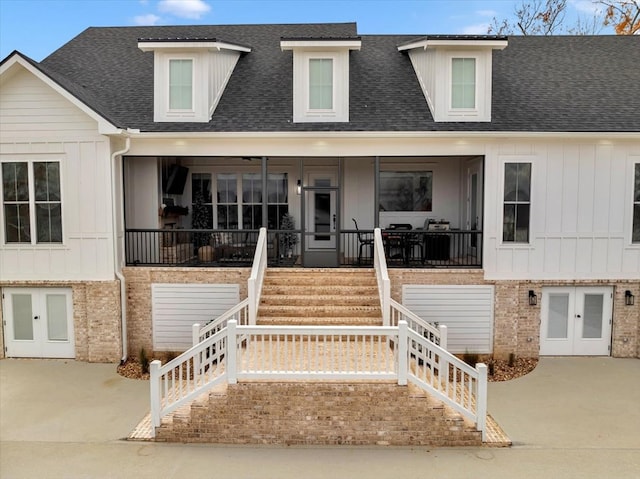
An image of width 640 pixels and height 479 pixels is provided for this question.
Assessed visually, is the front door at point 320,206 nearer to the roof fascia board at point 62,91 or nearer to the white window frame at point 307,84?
Result: the white window frame at point 307,84

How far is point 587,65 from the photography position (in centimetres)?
1346

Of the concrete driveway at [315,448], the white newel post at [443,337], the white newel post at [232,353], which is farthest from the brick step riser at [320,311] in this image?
the concrete driveway at [315,448]

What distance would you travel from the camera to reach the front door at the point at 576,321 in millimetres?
10867

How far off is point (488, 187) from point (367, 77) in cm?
484

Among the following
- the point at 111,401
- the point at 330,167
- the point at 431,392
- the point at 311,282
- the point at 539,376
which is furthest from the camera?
the point at 330,167

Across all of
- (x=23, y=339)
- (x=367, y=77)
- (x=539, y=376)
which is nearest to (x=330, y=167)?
(x=367, y=77)

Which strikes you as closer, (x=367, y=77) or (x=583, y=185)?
(x=583, y=185)

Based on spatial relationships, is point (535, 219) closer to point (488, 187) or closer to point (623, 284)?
point (488, 187)

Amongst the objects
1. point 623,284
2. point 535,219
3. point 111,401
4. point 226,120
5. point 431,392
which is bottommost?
point 111,401

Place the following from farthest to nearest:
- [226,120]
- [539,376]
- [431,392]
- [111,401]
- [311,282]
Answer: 1. [226,120]
2. [311,282]
3. [539,376]
4. [111,401]
5. [431,392]

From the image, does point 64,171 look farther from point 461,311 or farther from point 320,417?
point 461,311

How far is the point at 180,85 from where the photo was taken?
1135cm

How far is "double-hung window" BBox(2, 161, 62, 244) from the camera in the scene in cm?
1038

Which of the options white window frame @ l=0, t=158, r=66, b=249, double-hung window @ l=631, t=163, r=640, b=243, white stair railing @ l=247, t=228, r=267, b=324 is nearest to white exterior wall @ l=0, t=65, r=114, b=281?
white window frame @ l=0, t=158, r=66, b=249
